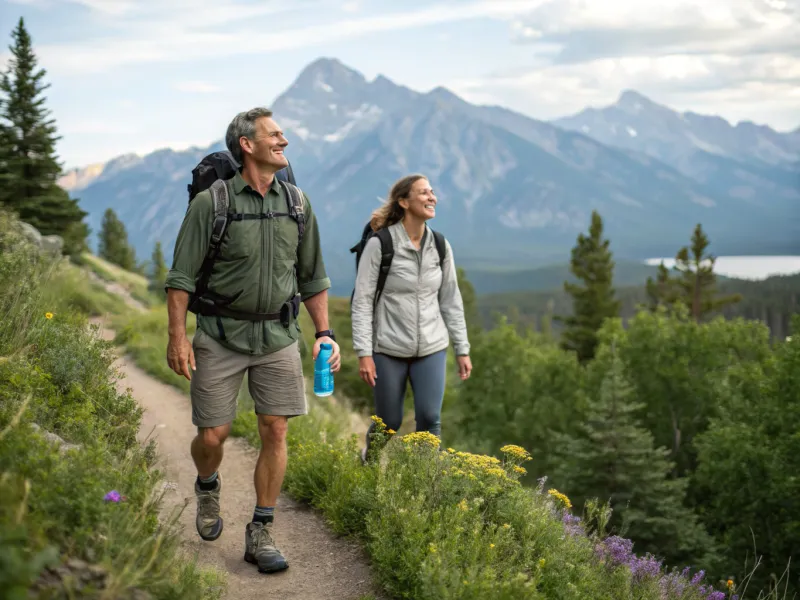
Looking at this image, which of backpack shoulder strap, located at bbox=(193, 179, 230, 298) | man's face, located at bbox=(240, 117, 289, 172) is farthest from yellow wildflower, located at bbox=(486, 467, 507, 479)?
man's face, located at bbox=(240, 117, 289, 172)

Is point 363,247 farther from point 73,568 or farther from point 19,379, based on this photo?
point 73,568

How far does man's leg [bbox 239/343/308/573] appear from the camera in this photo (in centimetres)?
481

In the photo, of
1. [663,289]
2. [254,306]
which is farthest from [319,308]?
[663,289]

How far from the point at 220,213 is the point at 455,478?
2.16m

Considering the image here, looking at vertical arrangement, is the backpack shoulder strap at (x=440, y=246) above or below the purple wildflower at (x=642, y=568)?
above

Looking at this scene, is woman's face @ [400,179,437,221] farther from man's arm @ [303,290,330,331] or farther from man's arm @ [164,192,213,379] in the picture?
man's arm @ [164,192,213,379]

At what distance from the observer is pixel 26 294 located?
20.6 feet

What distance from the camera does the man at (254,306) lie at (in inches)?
177

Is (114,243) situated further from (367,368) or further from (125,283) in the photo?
(367,368)

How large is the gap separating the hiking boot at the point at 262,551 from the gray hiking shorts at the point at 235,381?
2.39ft

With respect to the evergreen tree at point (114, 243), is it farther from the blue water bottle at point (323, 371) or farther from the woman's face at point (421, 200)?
the blue water bottle at point (323, 371)

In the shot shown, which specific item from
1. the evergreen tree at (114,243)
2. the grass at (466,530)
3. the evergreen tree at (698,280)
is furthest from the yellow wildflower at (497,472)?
the evergreen tree at (114,243)

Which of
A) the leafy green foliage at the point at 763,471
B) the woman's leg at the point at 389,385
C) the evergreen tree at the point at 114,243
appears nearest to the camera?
the woman's leg at the point at 389,385

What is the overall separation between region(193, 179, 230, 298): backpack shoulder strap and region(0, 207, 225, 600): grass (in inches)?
43.7
